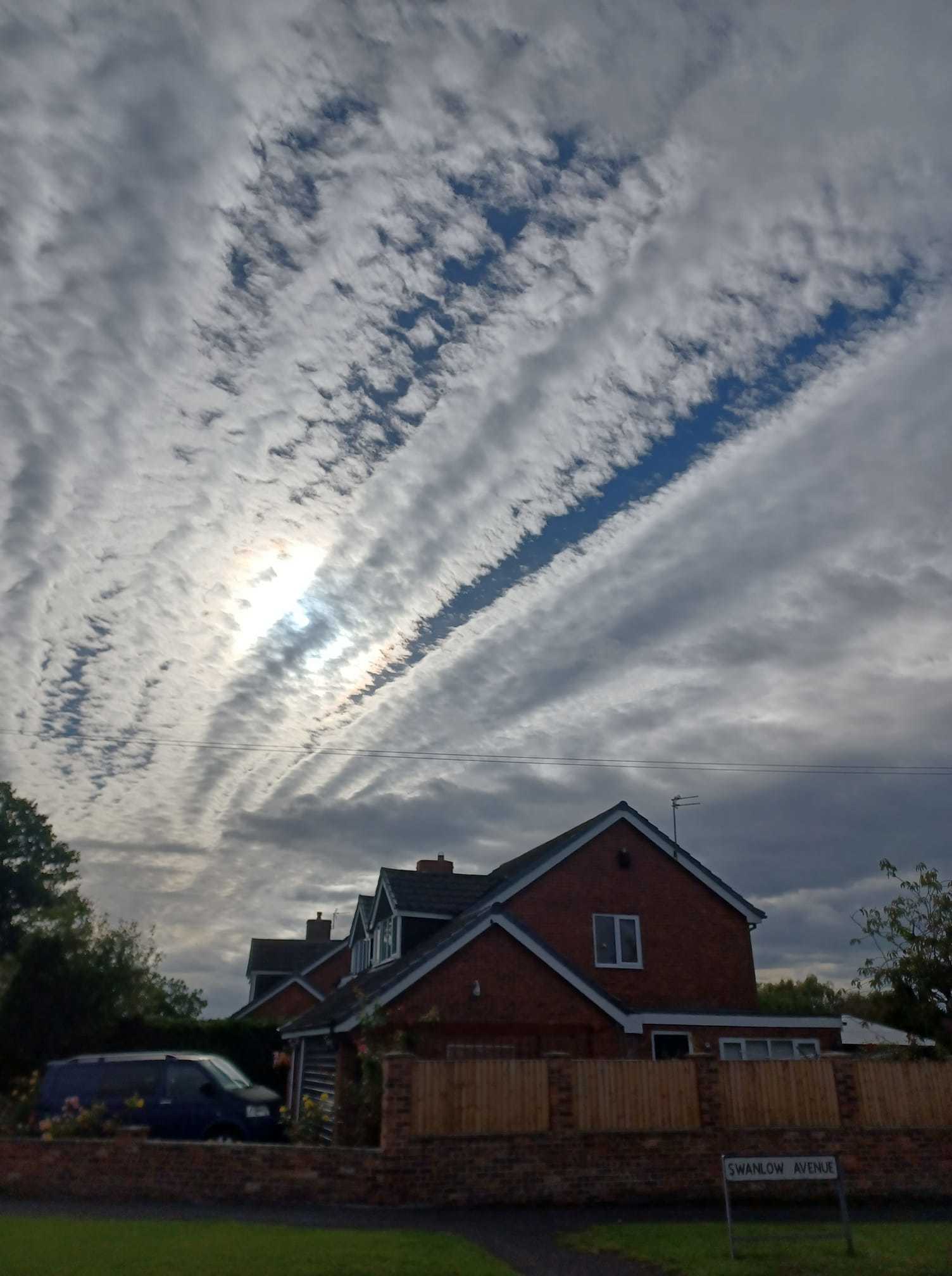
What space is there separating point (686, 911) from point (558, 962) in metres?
7.75

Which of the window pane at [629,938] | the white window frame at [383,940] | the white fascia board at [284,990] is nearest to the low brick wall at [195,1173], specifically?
the white window frame at [383,940]

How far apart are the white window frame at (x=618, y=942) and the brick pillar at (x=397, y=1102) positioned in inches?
519

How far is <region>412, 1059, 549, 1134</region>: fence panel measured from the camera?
14906 millimetres

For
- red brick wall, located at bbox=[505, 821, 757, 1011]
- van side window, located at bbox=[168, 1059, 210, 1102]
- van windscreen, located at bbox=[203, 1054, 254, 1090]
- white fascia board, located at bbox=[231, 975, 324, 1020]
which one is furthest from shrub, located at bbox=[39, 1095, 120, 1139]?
white fascia board, located at bbox=[231, 975, 324, 1020]

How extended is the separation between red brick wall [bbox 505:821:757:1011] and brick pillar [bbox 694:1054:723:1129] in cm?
1047

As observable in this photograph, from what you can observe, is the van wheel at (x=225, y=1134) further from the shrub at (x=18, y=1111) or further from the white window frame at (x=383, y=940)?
the white window frame at (x=383, y=940)

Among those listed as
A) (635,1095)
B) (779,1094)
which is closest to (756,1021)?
(779,1094)

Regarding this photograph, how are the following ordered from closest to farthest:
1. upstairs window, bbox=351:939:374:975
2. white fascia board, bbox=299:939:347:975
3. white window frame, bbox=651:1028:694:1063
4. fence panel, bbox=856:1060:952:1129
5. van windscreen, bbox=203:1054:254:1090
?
fence panel, bbox=856:1060:952:1129
van windscreen, bbox=203:1054:254:1090
white window frame, bbox=651:1028:694:1063
upstairs window, bbox=351:939:374:975
white fascia board, bbox=299:939:347:975

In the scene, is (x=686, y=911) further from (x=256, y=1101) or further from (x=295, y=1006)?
(x=295, y=1006)

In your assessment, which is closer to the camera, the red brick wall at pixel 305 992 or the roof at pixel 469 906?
the roof at pixel 469 906

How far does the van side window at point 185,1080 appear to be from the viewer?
59.3ft

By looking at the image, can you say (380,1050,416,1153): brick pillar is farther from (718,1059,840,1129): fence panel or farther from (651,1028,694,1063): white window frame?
(651,1028,694,1063): white window frame

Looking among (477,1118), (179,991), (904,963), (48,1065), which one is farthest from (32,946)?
(179,991)

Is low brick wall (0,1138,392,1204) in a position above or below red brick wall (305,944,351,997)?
below
